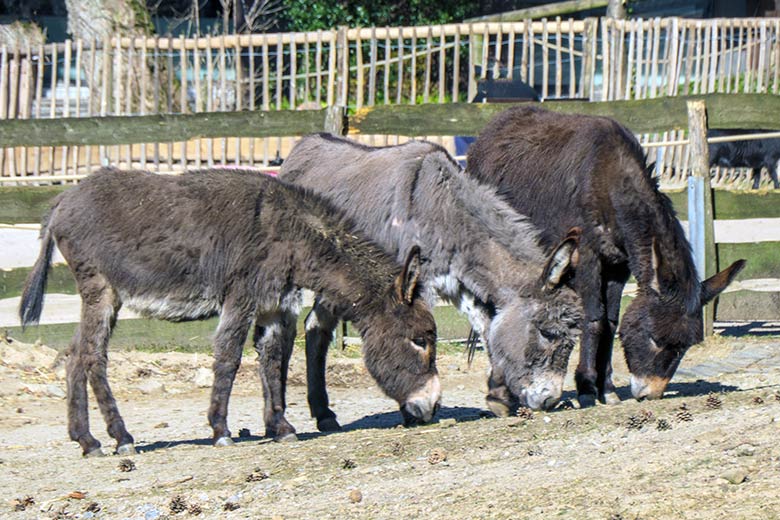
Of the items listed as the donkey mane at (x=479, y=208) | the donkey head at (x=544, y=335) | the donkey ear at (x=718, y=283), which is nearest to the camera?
the donkey head at (x=544, y=335)

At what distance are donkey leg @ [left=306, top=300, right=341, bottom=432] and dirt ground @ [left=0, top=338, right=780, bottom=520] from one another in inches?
6.4

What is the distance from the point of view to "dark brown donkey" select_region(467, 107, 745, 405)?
7.23 metres

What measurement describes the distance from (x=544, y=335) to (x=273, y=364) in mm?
→ 1660

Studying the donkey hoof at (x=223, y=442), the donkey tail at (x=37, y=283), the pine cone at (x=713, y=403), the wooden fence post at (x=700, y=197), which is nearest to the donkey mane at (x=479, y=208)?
the pine cone at (x=713, y=403)

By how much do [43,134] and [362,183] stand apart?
428 cm

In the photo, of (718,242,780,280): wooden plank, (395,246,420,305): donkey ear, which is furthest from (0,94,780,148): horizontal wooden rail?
(395,246,420,305): donkey ear

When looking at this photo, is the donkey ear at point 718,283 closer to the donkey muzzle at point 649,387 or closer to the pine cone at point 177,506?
the donkey muzzle at point 649,387

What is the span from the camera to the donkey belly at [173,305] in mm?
6531

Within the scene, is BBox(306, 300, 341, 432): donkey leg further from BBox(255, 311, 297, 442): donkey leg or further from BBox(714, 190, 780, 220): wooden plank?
BBox(714, 190, 780, 220): wooden plank

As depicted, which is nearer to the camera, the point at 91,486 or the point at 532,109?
the point at 91,486

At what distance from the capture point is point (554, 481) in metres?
4.76

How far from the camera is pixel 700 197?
10.1 m

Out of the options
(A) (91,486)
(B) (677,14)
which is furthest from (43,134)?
(B) (677,14)

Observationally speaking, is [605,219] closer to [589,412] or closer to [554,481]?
[589,412]
